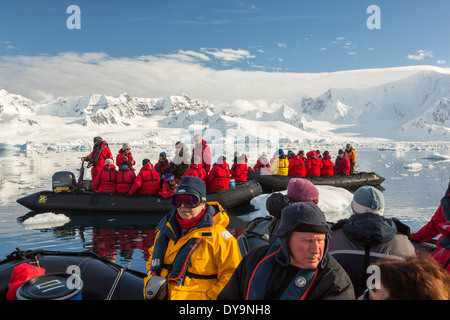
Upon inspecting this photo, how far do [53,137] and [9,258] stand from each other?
12148 centimetres

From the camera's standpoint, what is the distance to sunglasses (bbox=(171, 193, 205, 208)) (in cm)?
233

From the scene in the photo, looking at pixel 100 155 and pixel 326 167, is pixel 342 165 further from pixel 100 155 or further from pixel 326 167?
pixel 100 155

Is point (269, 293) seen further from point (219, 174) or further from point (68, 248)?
point (219, 174)

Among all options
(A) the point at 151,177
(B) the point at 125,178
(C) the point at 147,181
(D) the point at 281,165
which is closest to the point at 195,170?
(A) the point at 151,177

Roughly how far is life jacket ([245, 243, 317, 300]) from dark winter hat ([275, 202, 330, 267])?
59 mm

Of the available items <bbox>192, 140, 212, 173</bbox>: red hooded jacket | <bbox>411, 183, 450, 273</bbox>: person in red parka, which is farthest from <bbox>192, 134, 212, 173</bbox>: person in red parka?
<bbox>411, 183, 450, 273</bbox>: person in red parka

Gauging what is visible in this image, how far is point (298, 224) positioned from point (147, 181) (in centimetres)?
700

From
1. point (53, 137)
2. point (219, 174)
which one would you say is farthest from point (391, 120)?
point (219, 174)

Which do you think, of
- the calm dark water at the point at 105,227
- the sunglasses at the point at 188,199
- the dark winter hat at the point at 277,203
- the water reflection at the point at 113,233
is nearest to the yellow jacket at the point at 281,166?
the calm dark water at the point at 105,227

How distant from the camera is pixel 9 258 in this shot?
3.12m

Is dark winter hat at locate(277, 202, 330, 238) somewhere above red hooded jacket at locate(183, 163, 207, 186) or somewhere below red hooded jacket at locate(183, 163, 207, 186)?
above

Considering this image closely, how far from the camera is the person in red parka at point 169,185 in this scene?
7594mm

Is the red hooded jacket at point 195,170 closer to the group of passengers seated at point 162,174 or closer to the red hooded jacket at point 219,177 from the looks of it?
the group of passengers seated at point 162,174

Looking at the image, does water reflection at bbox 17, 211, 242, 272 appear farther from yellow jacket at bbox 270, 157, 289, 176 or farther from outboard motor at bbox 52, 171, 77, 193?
yellow jacket at bbox 270, 157, 289, 176
